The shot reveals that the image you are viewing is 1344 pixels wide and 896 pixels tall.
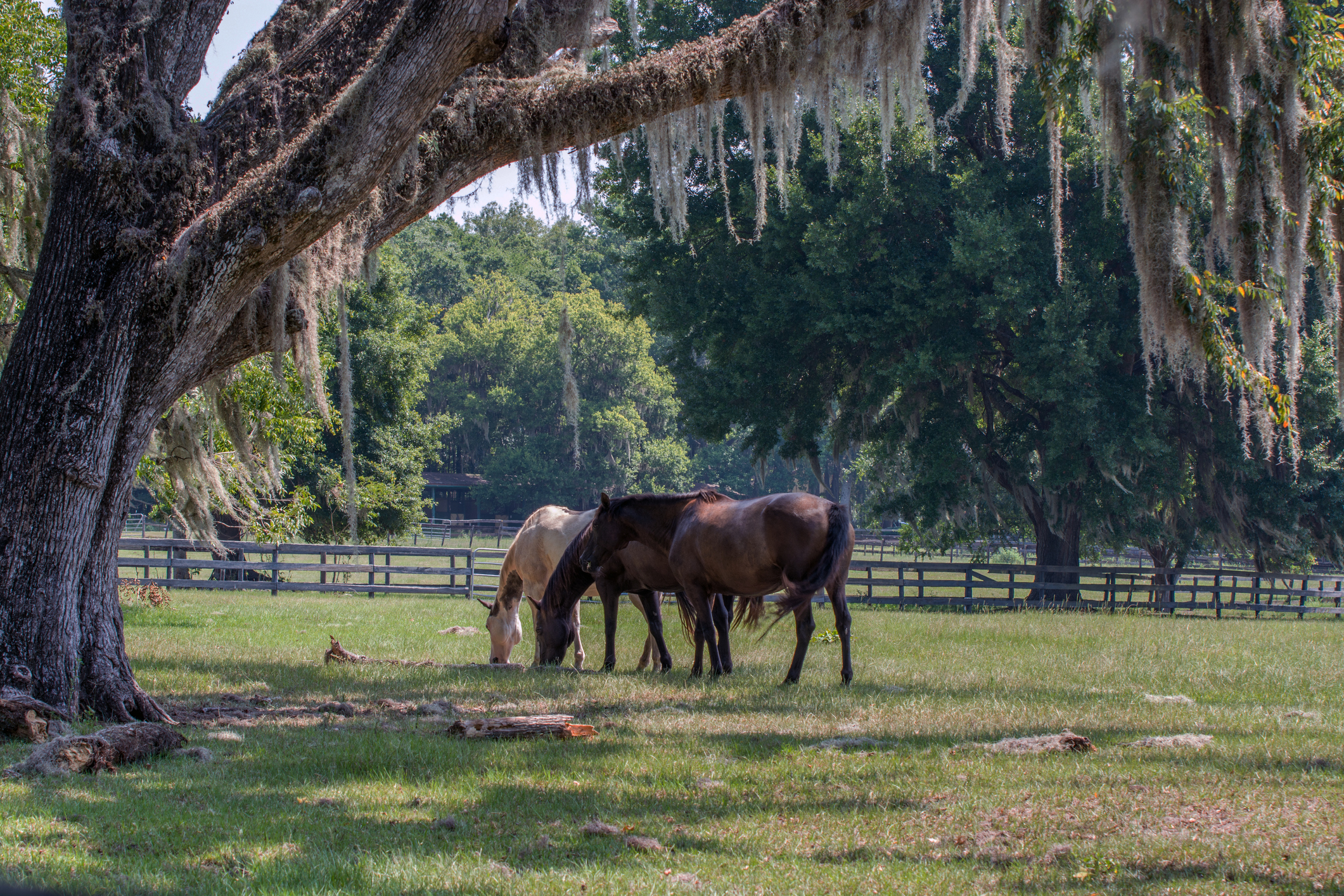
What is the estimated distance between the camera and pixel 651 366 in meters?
56.5

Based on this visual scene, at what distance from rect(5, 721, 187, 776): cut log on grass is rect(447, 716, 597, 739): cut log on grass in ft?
5.30

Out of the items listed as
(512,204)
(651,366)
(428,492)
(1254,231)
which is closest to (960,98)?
(1254,231)

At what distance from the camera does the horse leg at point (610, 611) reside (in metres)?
10.7

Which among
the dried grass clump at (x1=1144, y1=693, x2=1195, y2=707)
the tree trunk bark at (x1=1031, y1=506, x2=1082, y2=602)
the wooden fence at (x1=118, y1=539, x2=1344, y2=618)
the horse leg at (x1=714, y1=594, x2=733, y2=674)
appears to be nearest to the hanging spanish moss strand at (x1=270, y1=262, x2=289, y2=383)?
the horse leg at (x1=714, y1=594, x2=733, y2=674)

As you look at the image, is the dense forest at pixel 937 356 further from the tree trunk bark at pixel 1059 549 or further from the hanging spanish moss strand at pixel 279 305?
the hanging spanish moss strand at pixel 279 305

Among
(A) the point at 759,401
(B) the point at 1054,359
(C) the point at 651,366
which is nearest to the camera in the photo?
(B) the point at 1054,359

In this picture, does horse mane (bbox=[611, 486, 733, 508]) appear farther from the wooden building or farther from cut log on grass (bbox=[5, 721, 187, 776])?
the wooden building

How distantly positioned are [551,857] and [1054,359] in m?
19.0

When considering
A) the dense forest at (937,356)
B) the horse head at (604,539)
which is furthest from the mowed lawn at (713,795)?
the dense forest at (937,356)

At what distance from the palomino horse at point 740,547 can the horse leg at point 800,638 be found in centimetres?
1

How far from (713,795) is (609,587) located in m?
6.15

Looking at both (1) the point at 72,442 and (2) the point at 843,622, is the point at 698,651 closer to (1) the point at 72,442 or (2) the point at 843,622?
(2) the point at 843,622

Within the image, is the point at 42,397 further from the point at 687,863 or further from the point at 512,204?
the point at 687,863

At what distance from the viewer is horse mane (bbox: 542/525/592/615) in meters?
11.0
